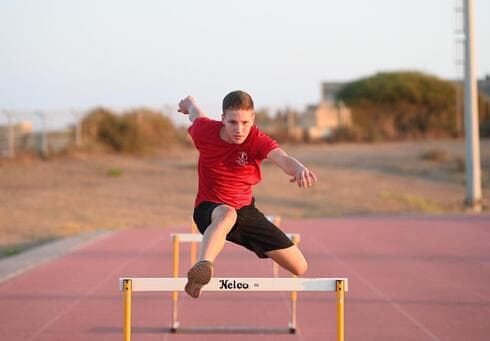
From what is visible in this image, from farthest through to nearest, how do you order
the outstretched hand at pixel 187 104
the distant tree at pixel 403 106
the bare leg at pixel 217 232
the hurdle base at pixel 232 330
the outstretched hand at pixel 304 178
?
1. the distant tree at pixel 403 106
2. the hurdle base at pixel 232 330
3. the outstretched hand at pixel 187 104
4. the bare leg at pixel 217 232
5. the outstretched hand at pixel 304 178

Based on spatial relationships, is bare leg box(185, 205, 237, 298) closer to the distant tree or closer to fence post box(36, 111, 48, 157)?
fence post box(36, 111, 48, 157)

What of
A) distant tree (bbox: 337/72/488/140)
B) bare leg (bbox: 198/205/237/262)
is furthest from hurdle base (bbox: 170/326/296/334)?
distant tree (bbox: 337/72/488/140)

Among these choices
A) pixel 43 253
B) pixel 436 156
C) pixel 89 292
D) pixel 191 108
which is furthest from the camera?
pixel 436 156

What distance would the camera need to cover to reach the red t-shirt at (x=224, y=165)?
5.95m

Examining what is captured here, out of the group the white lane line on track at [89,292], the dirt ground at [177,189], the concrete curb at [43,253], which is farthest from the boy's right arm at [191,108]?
the dirt ground at [177,189]

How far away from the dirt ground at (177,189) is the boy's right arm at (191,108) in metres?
10.5

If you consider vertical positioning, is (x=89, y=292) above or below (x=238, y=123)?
below

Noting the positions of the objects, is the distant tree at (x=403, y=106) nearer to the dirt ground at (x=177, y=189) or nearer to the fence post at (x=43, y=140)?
the dirt ground at (x=177, y=189)

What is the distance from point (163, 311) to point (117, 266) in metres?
4.03

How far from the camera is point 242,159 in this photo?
598 cm

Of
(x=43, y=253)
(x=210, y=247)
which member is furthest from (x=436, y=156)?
(x=210, y=247)

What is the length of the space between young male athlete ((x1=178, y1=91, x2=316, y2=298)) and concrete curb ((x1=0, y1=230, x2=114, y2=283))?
6.16 meters

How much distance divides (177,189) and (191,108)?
2183 centimetres

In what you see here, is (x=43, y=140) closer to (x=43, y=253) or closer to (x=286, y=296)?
(x=43, y=253)
